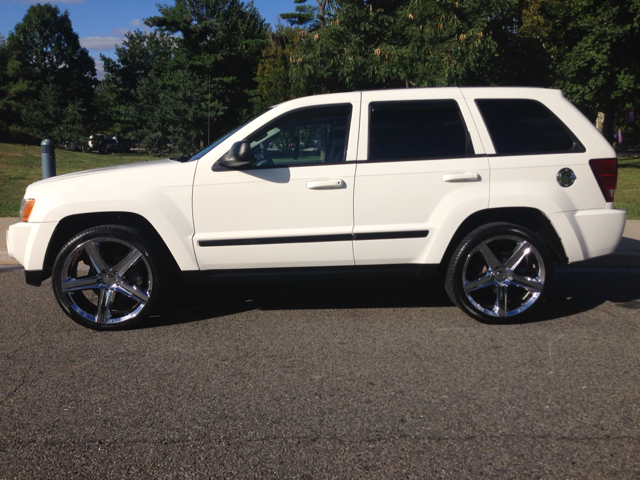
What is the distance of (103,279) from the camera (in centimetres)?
485

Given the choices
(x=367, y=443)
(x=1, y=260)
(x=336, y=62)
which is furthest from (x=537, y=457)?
(x=336, y=62)

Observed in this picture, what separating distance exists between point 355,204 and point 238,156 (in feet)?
3.24

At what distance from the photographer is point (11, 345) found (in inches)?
177

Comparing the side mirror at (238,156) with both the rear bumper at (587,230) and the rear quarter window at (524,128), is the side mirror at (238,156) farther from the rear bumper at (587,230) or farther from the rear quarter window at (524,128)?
the rear bumper at (587,230)

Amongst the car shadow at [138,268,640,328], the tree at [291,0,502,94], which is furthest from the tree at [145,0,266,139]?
the car shadow at [138,268,640,328]

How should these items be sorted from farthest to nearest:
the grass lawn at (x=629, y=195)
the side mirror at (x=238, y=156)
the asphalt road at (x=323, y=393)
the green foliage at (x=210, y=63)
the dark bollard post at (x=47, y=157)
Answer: the green foliage at (x=210, y=63)
the grass lawn at (x=629, y=195)
the dark bollard post at (x=47, y=157)
the side mirror at (x=238, y=156)
the asphalt road at (x=323, y=393)

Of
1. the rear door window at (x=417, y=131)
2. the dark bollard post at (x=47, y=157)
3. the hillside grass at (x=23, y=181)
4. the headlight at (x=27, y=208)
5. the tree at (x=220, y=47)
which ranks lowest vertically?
the hillside grass at (x=23, y=181)

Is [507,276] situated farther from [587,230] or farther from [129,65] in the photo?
[129,65]

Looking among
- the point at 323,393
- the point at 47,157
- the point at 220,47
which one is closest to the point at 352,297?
the point at 323,393

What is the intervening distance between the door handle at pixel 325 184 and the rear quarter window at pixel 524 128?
1334 millimetres

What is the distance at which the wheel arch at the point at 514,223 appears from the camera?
16.2 feet

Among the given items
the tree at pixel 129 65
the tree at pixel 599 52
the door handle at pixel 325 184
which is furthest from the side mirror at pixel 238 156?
the tree at pixel 129 65

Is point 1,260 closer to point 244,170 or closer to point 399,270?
point 244,170

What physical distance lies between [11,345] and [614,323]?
15.7ft
